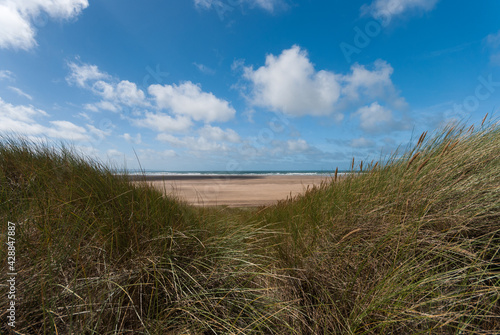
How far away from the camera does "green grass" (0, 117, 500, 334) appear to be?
4.06 feet

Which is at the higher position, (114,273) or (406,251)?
(406,251)

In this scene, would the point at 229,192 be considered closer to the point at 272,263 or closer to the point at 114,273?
the point at 272,263

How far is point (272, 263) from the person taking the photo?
1.79 m

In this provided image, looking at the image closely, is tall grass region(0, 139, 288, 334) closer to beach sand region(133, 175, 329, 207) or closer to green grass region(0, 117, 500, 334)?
green grass region(0, 117, 500, 334)

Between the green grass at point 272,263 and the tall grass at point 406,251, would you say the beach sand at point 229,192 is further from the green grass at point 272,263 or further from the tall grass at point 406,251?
the tall grass at point 406,251

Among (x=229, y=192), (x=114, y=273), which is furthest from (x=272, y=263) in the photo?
(x=229, y=192)

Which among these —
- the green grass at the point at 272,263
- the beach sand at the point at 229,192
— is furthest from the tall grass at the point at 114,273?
the beach sand at the point at 229,192

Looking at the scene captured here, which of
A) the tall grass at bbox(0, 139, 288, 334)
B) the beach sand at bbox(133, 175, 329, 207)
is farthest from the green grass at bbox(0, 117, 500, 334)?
the beach sand at bbox(133, 175, 329, 207)

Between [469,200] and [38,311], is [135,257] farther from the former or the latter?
[469,200]

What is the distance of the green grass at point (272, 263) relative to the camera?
4.06 feet

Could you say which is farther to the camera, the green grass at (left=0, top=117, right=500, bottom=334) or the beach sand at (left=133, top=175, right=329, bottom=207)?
the beach sand at (left=133, top=175, right=329, bottom=207)

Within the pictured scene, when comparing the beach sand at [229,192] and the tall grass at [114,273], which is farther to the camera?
the beach sand at [229,192]

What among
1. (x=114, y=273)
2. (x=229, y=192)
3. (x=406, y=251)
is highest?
(x=406, y=251)

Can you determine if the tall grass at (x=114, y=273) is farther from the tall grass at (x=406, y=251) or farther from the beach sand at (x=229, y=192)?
the beach sand at (x=229, y=192)
